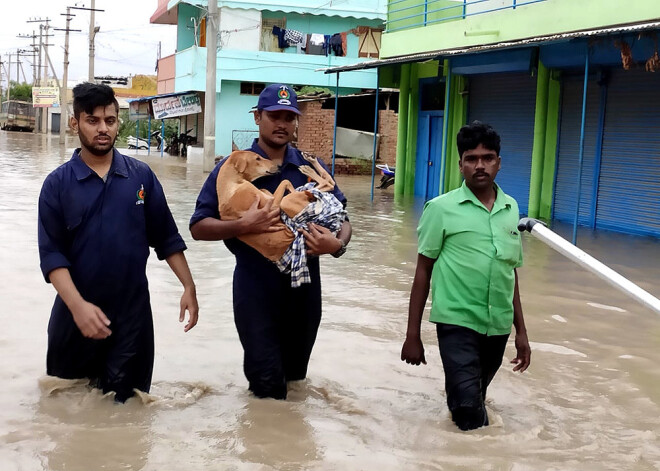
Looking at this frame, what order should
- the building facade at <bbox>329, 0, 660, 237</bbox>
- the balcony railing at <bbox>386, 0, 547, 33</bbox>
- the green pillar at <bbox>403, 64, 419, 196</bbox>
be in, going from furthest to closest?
the green pillar at <bbox>403, 64, 419, 196</bbox> → the balcony railing at <bbox>386, 0, 547, 33</bbox> → the building facade at <bbox>329, 0, 660, 237</bbox>

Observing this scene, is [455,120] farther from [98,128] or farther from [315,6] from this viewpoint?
[315,6]

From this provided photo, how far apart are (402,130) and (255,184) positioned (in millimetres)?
17350

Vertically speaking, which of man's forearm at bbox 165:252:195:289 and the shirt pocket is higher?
the shirt pocket

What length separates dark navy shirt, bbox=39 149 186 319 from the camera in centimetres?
405

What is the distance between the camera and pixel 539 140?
16094 millimetres

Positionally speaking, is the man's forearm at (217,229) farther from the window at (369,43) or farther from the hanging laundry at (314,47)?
the hanging laundry at (314,47)

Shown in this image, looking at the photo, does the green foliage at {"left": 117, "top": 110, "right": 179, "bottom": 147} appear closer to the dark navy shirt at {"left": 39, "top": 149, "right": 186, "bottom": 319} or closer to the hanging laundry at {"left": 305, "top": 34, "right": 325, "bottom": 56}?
the hanging laundry at {"left": 305, "top": 34, "right": 325, "bottom": 56}

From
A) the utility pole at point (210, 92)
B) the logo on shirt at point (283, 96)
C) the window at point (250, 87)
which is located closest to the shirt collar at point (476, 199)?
the logo on shirt at point (283, 96)

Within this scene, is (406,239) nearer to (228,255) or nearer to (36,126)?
(228,255)

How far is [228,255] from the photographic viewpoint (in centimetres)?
1055

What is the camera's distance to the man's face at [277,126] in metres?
4.27

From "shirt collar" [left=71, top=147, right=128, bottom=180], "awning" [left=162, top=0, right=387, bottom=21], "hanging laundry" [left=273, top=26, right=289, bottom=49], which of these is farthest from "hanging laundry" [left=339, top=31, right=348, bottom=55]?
"shirt collar" [left=71, top=147, right=128, bottom=180]

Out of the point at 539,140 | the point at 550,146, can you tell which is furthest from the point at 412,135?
the point at 550,146

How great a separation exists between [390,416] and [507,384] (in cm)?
107
